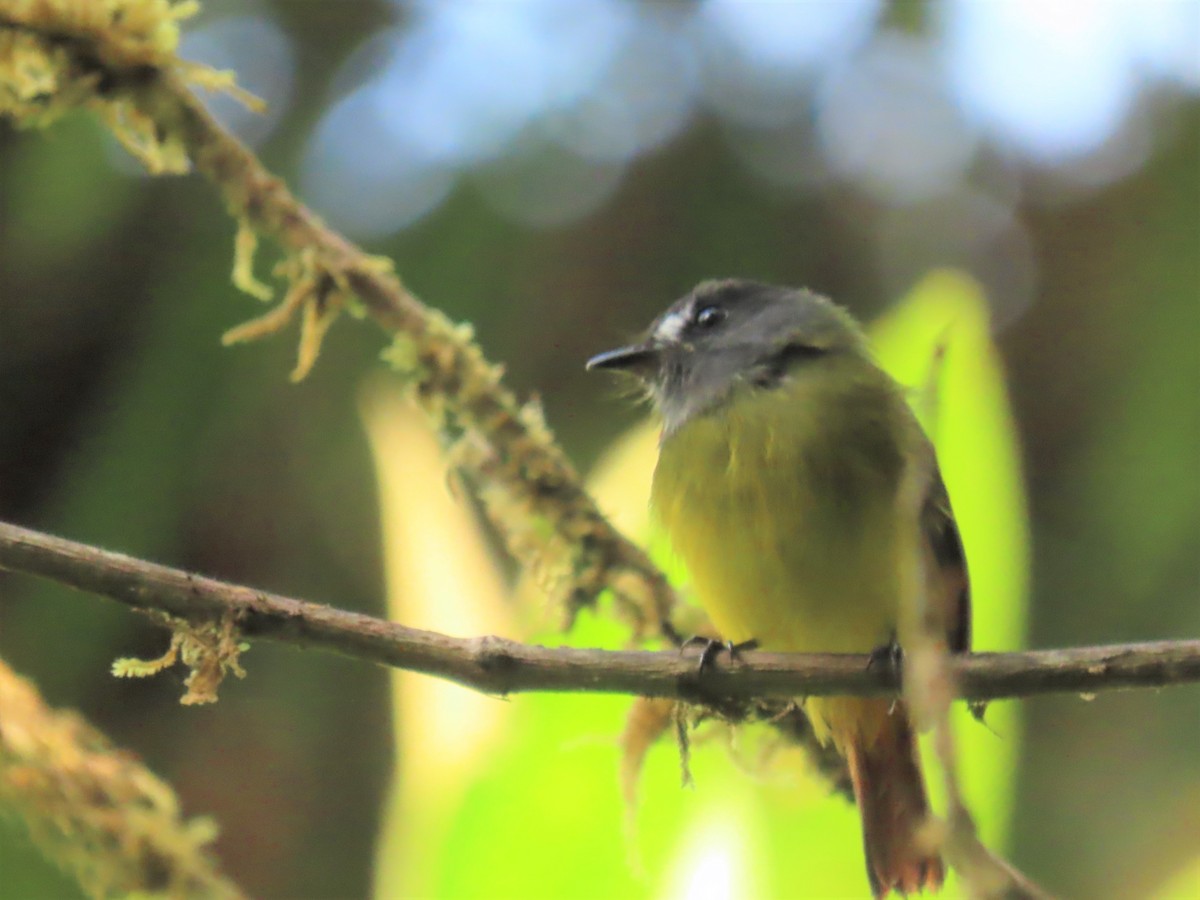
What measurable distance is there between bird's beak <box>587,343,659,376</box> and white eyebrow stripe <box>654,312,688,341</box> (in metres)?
0.05

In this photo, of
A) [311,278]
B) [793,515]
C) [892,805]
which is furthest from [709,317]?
[892,805]

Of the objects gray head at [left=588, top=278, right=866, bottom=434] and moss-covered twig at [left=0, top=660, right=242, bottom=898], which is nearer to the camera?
moss-covered twig at [left=0, top=660, right=242, bottom=898]

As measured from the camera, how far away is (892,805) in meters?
1.86

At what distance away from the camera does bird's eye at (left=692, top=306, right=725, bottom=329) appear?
2.34 m

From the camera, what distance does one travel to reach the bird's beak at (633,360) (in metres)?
2.29

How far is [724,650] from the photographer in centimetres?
139

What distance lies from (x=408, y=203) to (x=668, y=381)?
101cm

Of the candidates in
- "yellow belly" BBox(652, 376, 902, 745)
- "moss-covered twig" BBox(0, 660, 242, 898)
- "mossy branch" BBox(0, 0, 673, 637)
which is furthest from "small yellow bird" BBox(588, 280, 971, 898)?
"moss-covered twig" BBox(0, 660, 242, 898)

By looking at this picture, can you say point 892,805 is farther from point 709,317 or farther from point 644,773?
point 709,317

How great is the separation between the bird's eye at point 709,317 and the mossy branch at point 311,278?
0.48m

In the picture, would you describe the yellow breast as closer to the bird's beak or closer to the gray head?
the gray head

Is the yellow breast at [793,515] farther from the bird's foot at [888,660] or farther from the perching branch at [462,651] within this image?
the perching branch at [462,651]

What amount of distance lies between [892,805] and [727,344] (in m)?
0.81

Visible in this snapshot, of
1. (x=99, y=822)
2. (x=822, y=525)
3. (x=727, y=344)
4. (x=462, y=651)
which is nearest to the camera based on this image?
(x=462, y=651)
